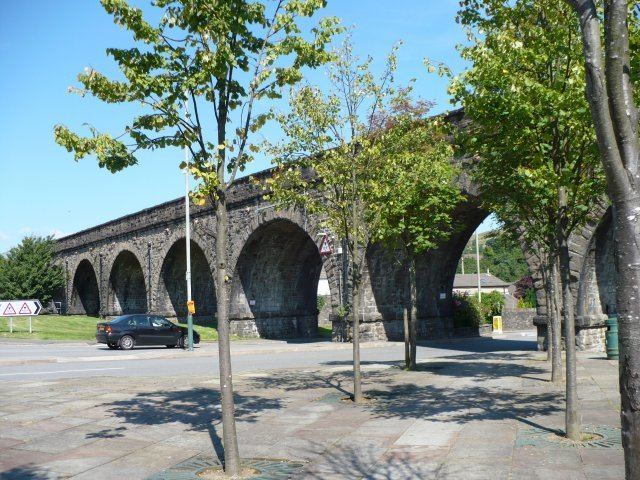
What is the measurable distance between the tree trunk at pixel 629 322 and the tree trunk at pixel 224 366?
385 cm

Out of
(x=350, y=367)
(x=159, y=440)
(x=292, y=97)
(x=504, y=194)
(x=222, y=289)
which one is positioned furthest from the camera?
(x=350, y=367)

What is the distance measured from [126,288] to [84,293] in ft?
35.3

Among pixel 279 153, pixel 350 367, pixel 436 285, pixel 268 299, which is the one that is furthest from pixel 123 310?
pixel 279 153

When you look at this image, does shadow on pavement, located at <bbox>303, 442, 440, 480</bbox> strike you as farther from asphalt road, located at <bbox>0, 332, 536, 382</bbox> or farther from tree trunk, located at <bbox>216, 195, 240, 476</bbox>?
asphalt road, located at <bbox>0, 332, 536, 382</bbox>

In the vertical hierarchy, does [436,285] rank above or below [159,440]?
above

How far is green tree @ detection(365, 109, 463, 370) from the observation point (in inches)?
481

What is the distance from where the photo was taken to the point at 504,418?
30.5ft

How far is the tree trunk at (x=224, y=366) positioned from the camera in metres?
6.68

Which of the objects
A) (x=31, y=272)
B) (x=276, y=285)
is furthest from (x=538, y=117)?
(x=31, y=272)

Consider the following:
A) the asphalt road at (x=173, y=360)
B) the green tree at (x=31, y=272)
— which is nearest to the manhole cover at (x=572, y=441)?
the asphalt road at (x=173, y=360)

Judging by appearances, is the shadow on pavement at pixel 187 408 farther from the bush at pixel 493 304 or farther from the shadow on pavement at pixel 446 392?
the bush at pixel 493 304

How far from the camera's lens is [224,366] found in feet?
22.6

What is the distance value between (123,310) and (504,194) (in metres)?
41.3

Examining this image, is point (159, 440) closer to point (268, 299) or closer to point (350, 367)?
point (350, 367)
